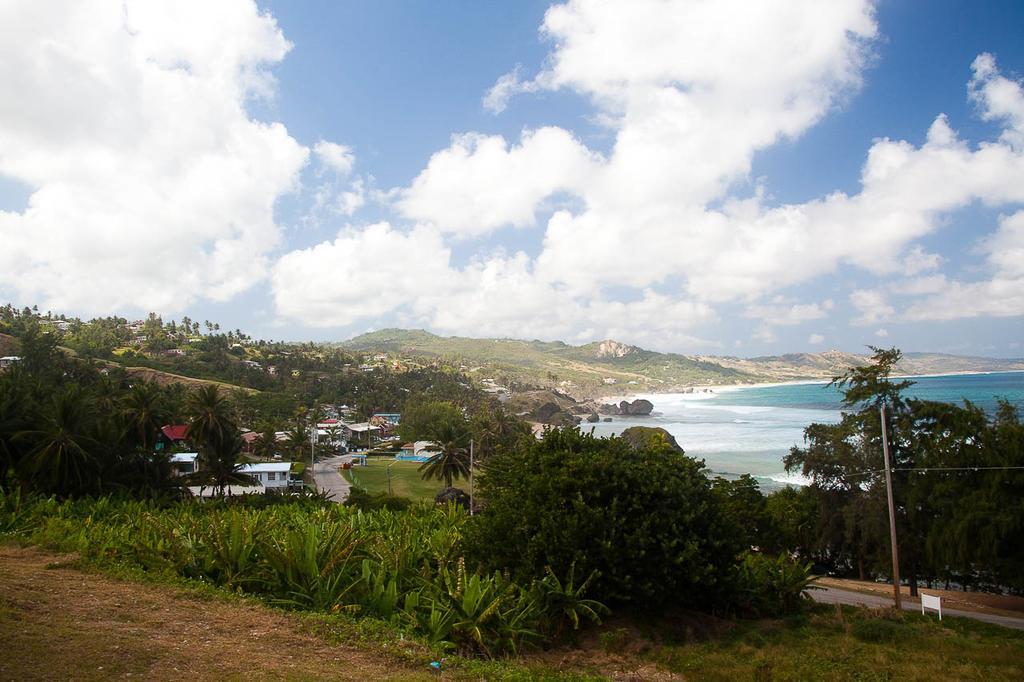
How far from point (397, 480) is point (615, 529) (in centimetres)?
4732

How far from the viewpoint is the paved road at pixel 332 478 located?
43.3 meters

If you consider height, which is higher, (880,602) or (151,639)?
(151,639)

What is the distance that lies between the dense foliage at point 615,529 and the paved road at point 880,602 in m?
8.38

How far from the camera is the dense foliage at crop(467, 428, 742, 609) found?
9.65m

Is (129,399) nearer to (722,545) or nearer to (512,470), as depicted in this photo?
(512,470)

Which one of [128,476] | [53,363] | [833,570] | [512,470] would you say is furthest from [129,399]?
[53,363]

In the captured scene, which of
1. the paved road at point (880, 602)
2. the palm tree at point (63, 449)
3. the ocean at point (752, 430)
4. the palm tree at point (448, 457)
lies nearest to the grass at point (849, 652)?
the paved road at point (880, 602)

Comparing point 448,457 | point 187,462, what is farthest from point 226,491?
point 448,457

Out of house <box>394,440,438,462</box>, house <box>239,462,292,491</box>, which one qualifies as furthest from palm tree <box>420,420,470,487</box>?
house <box>394,440,438,462</box>

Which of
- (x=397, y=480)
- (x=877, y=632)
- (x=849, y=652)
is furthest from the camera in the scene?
(x=397, y=480)

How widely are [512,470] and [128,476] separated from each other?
974 inches

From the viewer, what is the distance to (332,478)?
5356 cm

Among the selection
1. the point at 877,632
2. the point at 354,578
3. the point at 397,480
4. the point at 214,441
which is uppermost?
the point at 214,441

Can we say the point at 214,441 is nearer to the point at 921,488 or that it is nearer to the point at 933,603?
the point at 933,603
